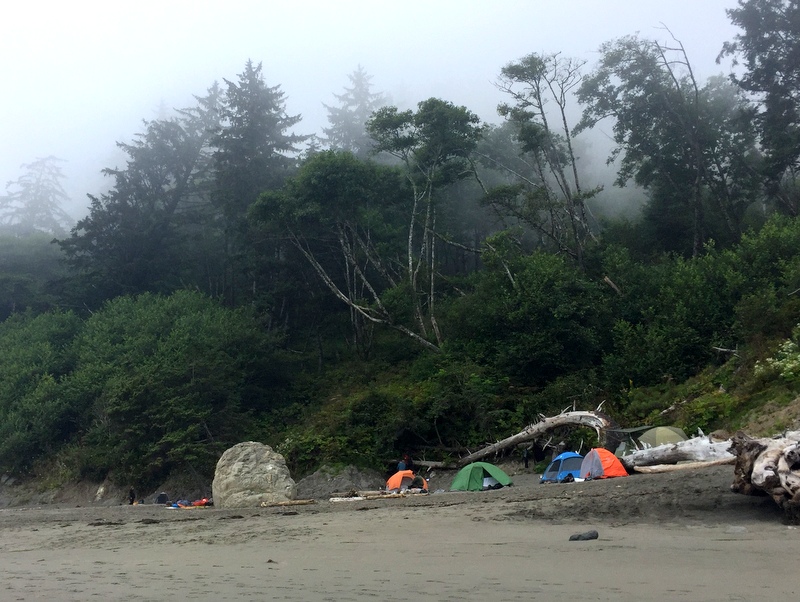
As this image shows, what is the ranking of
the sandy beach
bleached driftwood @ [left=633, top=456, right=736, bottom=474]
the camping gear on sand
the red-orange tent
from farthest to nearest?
the camping gear on sand < the red-orange tent < bleached driftwood @ [left=633, top=456, right=736, bottom=474] < the sandy beach

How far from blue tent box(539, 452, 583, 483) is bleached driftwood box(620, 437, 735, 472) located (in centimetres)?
135

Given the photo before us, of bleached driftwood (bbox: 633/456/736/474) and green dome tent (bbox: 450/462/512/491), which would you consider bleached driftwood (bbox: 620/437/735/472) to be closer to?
bleached driftwood (bbox: 633/456/736/474)

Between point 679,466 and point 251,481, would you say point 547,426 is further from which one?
Result: point 251,481

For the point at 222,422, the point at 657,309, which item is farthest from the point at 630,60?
the point at 222,422

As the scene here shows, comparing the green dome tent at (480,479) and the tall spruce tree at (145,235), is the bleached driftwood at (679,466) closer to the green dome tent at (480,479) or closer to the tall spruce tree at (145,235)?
the green dome tent at (480,479)

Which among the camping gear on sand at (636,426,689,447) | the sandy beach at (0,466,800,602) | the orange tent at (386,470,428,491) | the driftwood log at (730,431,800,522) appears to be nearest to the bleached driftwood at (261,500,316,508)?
the orange tent at (386,470,428,491)

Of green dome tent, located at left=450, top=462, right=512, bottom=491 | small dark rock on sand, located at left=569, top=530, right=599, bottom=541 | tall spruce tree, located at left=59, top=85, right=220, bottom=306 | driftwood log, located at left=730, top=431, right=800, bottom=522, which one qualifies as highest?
tall spruce tree, located at left=59, top=85, right=220, bottom=306

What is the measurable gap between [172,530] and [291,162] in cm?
3265

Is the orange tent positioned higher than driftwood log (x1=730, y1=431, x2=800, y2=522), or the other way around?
driftwood log (x1=730, y1=431, x2=800, y2=522)

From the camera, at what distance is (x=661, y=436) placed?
15883mm

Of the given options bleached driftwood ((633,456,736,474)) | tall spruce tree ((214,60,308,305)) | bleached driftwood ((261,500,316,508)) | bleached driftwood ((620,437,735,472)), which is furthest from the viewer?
tall spruce tree ((214,60,308,305))

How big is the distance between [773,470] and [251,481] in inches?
506

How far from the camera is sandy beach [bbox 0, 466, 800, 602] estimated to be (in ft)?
20.7

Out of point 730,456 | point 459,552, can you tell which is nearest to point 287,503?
point 459,552
